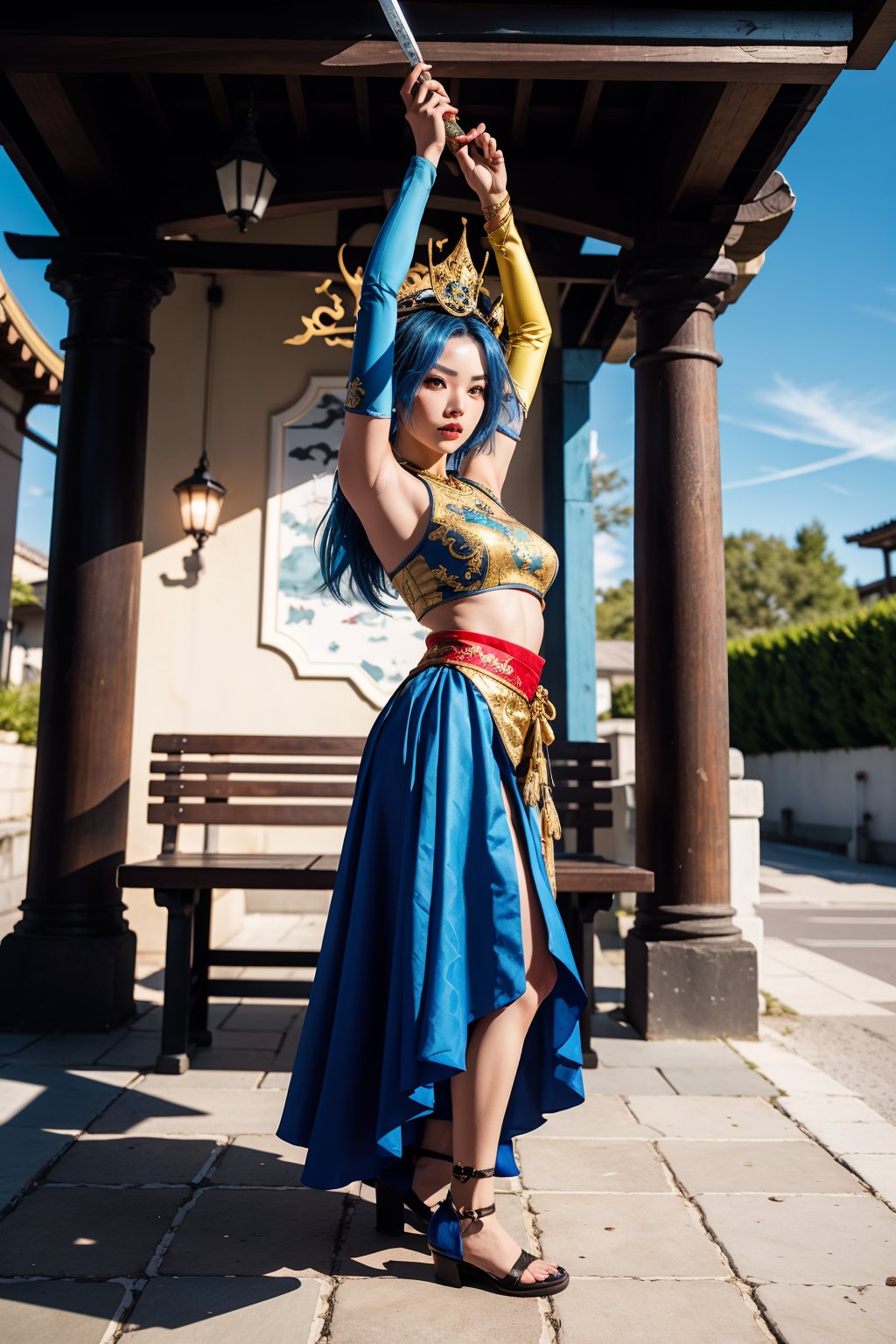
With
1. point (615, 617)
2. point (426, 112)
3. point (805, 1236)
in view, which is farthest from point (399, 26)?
point (615, 617)

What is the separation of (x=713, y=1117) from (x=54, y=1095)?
200 centimetres

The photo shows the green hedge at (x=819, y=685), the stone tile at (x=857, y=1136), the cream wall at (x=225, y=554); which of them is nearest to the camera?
the stone tile at (x=857, y=1136)

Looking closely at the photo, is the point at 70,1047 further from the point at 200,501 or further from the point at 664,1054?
the point at 200,501

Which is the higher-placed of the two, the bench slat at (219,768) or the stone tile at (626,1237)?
the bench slat at (219,768)

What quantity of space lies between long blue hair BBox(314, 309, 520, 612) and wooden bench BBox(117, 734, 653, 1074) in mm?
1350

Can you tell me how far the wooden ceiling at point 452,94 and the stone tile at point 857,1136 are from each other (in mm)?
3111

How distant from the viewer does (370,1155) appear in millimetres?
2094

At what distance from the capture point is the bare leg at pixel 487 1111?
1971 millimetres

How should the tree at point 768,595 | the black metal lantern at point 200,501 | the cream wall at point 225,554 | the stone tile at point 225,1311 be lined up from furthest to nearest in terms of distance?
the tree at point 768,595 < the cream wall at point 225,554 < the black metal lantern at point 200,501 < the stone tile at point 225,1311

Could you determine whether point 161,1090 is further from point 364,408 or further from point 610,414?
point 610,414

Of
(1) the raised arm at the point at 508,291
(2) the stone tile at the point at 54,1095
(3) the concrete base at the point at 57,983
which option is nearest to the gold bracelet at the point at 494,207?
(1) the raised arm at the point at 508,291

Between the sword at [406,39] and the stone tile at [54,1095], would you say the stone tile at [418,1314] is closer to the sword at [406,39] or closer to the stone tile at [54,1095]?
the stone tile at [54,1095]

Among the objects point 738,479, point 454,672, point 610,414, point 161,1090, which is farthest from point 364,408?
point 738,479

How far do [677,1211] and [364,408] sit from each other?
1914mm
